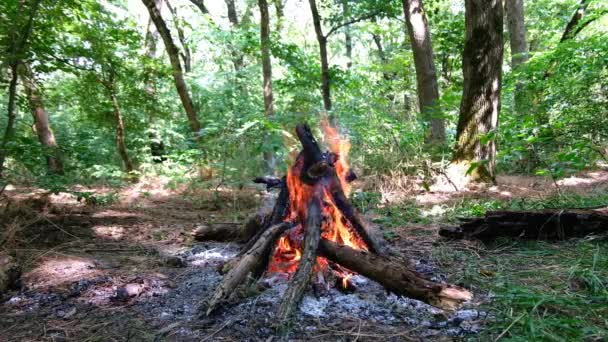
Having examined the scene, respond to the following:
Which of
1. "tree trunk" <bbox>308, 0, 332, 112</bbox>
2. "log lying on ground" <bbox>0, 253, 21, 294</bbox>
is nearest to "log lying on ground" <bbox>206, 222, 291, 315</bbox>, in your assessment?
"log lying on ground" <bbox>0, 253, 21, 294</bbox>

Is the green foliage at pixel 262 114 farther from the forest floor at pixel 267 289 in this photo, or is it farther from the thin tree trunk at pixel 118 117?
the forest floor at pixel 267 289

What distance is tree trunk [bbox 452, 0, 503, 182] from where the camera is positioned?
5.81 m

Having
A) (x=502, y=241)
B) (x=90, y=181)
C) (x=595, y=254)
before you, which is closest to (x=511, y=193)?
(x=502, y=241)

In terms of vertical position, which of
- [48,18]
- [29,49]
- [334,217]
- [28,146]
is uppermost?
[48,18]

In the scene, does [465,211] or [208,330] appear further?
[465,211]

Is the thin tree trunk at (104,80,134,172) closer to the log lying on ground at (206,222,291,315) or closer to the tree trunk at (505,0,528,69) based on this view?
the log lying on ground at (206,222,291,315)

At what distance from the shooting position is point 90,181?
29.2ft

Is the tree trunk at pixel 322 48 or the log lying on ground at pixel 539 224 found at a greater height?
the tree trunk at pixel 322 48

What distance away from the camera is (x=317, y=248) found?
2924 millimetres

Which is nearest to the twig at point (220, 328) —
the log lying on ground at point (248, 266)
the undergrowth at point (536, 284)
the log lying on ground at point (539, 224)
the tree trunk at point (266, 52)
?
the log lying on ground at point (248, 266)

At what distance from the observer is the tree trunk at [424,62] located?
7.74 metres

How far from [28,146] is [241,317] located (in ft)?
12.4

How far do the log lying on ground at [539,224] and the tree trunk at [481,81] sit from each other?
241cm

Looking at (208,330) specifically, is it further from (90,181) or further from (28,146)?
(90,181)
